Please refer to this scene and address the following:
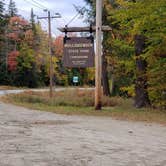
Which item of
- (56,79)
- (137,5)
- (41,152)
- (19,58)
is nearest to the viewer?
(41,152)

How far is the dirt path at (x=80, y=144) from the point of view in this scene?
9711mm

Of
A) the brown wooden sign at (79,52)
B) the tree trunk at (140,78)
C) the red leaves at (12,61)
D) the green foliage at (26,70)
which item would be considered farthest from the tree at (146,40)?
the green foliage at (26,70)

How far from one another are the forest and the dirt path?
933cm

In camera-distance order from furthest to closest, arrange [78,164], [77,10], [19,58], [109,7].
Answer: [19,58]
[77,10]
[109,7]
[78,164]

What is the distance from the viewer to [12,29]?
337 ft

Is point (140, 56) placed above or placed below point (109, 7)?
below

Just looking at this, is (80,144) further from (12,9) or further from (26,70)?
(12,9)

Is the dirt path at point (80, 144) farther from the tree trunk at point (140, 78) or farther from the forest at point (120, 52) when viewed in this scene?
the tree trunk at point (140, 78)

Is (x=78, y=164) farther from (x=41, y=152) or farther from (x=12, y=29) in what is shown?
(x=12, y=29)

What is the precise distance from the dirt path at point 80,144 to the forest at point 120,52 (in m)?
9.33

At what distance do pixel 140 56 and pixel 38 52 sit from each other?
78.2 metres

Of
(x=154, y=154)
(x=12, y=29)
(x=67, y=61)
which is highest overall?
(x=12, y=29)

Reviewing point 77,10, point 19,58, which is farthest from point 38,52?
point 77,10

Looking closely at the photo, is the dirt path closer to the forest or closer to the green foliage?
the forest
